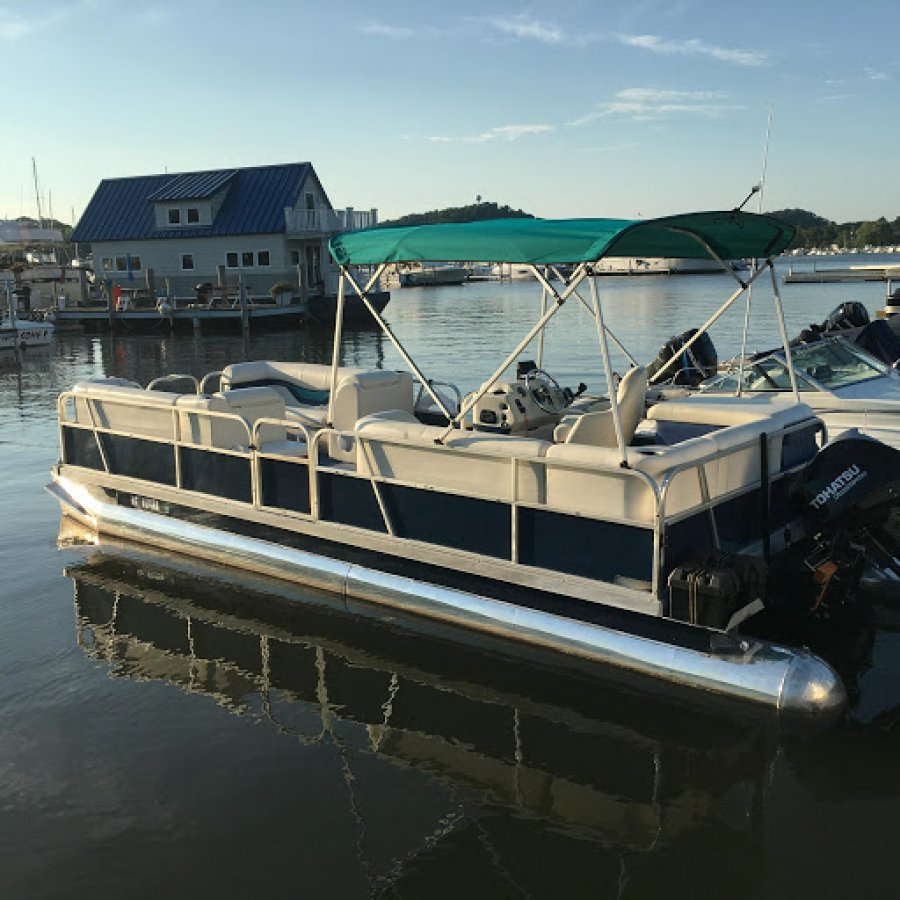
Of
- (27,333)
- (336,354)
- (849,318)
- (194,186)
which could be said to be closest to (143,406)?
(336,354)

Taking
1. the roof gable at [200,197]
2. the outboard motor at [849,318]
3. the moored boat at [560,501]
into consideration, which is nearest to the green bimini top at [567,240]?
the moored boat at [560,501]

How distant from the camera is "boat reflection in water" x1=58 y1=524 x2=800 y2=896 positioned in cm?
458

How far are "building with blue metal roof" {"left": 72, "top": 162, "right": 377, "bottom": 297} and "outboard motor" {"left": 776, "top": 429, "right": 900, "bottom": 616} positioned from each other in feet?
117

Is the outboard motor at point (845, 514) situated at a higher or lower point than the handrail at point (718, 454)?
lower

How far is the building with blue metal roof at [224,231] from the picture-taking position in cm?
4103

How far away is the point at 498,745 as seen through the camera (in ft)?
18.4

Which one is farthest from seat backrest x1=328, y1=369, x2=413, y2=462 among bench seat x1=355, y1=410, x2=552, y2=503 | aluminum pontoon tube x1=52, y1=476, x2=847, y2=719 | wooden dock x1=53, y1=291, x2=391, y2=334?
wooden dock x1=53, y1=291, x2=391, y2=334

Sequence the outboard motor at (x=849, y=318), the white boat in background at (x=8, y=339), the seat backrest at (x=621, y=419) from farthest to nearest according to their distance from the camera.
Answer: the white boat in background at (x=8, y=339)
the outboard motor at (x=849, y=318)
the seat backrest at (x=621, y=419)

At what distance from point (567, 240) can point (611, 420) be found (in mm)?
1468

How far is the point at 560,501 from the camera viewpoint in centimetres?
605

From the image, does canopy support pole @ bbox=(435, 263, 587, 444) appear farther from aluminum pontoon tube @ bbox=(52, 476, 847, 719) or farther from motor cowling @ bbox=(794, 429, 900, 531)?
motor cowling @ bbox=(794, 429, 900, 531)

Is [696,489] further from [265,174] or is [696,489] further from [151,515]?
[265,174]

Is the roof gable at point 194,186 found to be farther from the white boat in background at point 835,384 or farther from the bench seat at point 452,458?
the bench seat at point 452,458

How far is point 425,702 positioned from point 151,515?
3917mm
